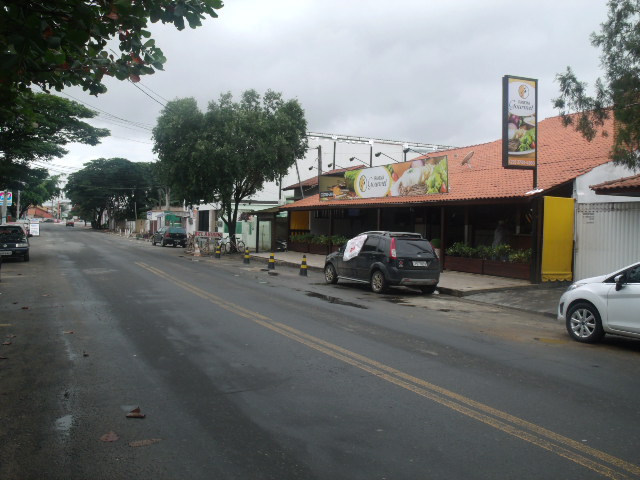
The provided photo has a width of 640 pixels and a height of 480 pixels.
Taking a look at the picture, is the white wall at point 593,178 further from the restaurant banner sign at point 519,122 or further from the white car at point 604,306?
the white car at point 604,306

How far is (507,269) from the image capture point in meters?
18.2

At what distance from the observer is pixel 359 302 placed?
12.9 m

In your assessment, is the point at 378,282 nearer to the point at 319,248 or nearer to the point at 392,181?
the point at 392,181

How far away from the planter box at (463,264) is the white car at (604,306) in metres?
10.6

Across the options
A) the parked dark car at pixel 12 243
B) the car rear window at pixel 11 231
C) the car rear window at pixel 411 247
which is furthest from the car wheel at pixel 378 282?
the car rear window at pixel 11 231

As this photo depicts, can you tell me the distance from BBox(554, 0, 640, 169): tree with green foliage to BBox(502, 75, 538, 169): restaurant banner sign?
510 centimetres

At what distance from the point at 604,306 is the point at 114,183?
266ft

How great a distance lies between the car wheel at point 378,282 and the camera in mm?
14922

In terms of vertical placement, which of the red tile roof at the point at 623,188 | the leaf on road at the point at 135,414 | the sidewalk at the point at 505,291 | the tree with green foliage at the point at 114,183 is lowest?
the sidewalk at the point at 505,291

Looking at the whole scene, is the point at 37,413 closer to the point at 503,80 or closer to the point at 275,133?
the point at 503,80

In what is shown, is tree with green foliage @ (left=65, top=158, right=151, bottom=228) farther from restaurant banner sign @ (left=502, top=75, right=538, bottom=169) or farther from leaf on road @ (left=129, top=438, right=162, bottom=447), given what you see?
leaf on road @ (left=129, top=438, right=162, bottom=447)

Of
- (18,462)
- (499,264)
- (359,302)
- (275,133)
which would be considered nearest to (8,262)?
(275,133)

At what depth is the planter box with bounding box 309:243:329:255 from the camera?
29938 mm

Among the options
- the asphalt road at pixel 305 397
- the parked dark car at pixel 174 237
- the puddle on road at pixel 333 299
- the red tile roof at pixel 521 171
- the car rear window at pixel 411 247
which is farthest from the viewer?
the parked dark car at pixel 174 237
